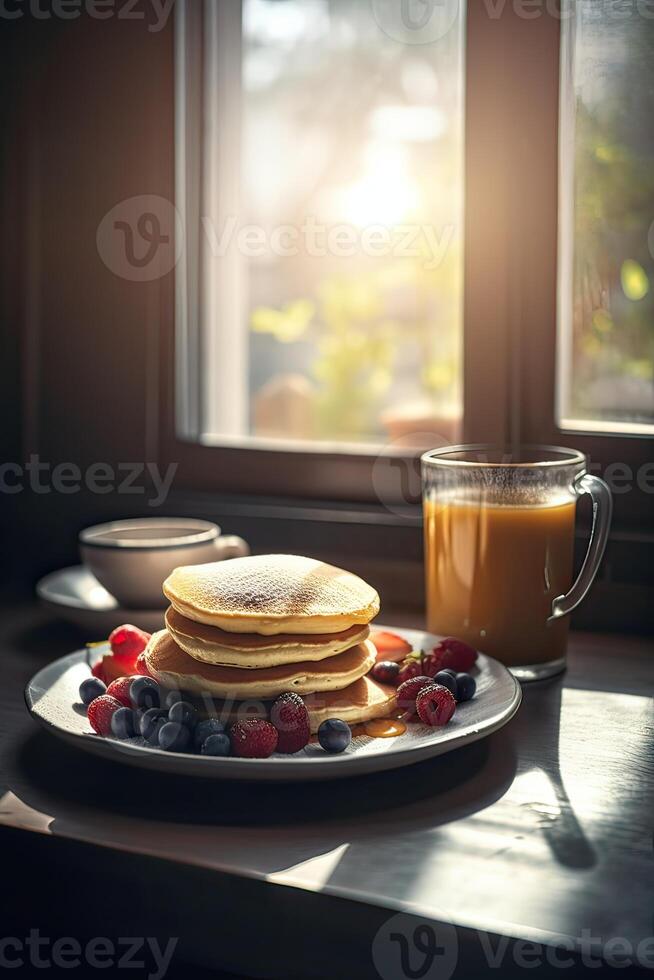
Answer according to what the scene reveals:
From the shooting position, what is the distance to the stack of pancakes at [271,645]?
0.74 m

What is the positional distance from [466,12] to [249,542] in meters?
0.67

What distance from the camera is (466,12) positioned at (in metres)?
1.16

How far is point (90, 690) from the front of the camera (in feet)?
2.65

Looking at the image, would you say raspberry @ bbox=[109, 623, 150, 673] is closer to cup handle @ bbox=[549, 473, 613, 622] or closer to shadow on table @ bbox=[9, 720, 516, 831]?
shadow on table @ bbox=[9, 720, 516, 831]

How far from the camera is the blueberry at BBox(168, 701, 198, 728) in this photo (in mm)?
707

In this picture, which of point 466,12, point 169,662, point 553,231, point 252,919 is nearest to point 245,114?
point 466,12

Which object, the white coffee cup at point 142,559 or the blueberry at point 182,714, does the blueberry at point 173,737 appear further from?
the white coffee cup at point 142,559

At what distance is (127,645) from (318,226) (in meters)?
0.72

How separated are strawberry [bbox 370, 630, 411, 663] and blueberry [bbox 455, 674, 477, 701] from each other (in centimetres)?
10

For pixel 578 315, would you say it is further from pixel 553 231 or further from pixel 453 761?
pixel 453 761

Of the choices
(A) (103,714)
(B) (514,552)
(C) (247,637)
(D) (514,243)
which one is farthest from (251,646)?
(D) (514,243)

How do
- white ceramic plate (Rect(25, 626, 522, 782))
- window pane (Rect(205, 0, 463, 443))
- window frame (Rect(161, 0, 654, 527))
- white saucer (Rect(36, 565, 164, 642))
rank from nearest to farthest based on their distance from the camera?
white ceramic plate (Rect(25, 626, 522, 782)) → white saucer (Rect(36, 565, 164, 642)) → window frame (Rect(161, 0, 654, 527)) → window pane (Rect(205, 0, 463, 443))

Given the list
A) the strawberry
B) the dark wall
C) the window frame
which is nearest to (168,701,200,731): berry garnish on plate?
the strawberry

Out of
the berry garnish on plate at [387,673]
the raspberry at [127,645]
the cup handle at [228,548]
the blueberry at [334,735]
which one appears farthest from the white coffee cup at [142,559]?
the blueberry at [334,735]
